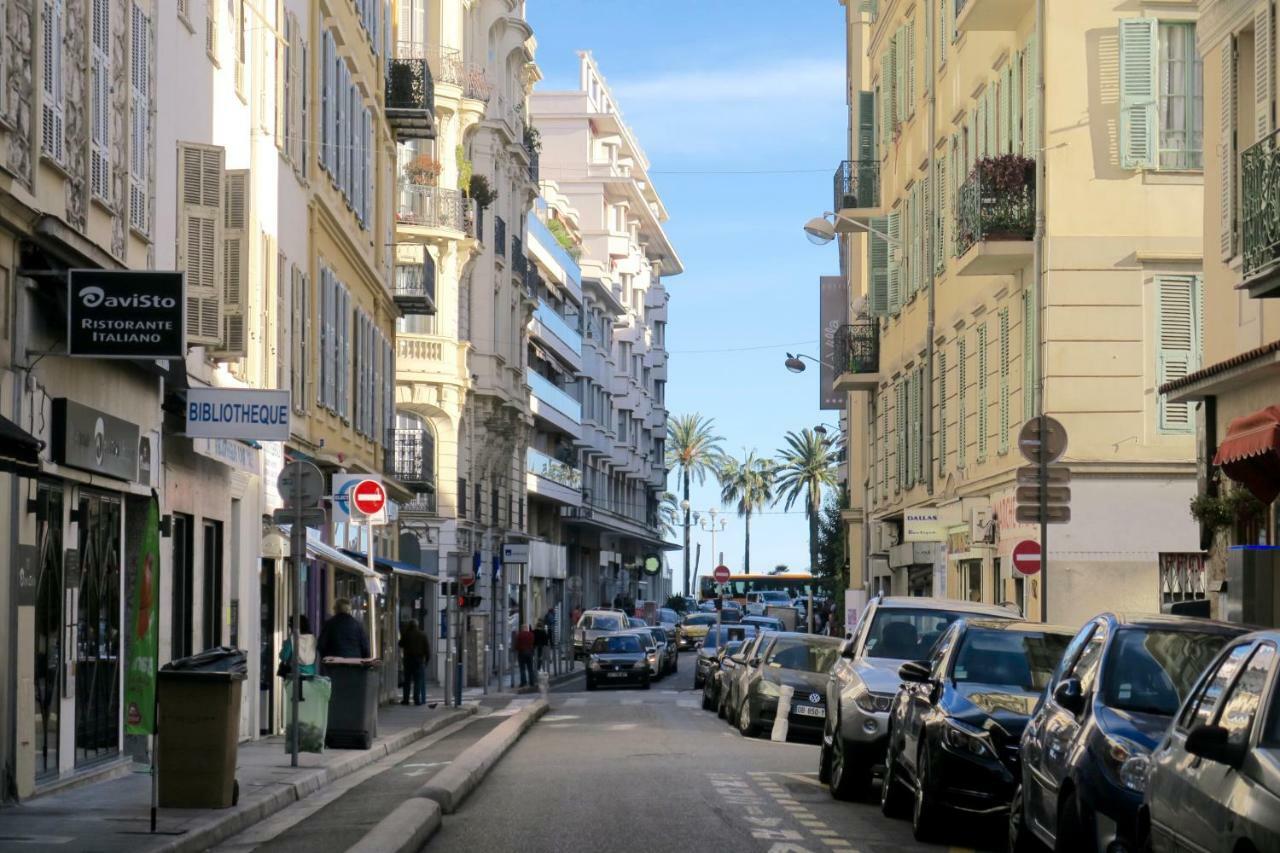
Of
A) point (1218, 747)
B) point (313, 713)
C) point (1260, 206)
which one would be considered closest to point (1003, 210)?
point (1260, 206)

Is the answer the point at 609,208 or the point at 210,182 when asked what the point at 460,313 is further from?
the point at 609,208

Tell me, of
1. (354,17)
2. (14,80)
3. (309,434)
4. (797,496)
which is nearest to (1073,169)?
(309,434)

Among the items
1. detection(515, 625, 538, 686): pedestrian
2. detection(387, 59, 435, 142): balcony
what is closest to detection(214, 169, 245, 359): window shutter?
detection(387, 59, 435, 142): balcony

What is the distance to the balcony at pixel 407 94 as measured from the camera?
4347cm

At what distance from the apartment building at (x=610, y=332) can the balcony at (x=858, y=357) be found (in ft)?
101

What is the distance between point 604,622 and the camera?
65438 mm

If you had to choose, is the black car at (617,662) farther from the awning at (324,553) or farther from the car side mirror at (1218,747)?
the car side mirror at (1218,747)

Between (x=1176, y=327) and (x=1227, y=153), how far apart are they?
7.62 m

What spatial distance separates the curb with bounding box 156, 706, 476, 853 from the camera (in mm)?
14560

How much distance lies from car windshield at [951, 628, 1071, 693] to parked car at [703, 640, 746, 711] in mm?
20469

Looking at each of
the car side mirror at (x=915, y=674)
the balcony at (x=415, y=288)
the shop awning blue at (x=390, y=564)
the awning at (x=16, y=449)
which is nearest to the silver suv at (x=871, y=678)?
the car side mirror at (x=915, y=674)

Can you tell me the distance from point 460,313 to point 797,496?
240 feet

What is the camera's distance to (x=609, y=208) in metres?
110

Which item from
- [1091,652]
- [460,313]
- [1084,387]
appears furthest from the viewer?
[460,313]
